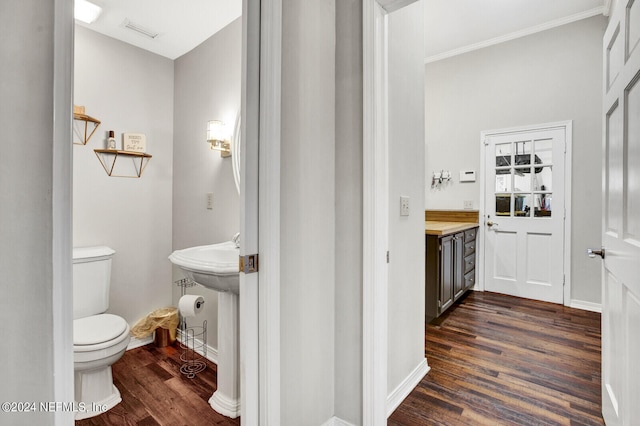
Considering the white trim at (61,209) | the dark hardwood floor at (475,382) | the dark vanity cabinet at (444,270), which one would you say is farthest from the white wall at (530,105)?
the white trim at (61,209)

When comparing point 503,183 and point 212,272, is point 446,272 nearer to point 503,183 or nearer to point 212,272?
point 503,183

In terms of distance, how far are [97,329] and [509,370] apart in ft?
8.69

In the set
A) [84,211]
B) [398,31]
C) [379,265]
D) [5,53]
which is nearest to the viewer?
[5,53]

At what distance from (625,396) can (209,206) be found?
2.44 m

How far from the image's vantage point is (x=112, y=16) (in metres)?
2.06

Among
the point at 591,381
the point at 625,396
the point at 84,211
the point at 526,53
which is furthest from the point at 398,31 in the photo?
the point at 526,53

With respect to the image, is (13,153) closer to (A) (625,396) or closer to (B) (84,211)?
(B) (84,211)

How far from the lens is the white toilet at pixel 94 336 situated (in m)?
1.62

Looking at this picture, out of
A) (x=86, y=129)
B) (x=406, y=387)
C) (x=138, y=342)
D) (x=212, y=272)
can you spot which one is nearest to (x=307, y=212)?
(x=212, y=272)

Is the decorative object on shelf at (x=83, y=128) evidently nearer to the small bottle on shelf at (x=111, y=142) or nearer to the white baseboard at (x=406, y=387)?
the small bottle on shelf at (x=111, y=142)

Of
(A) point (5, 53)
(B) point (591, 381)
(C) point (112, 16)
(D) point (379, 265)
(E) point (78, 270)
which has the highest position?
(C) point (112, 16)

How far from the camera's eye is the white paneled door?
107 cm

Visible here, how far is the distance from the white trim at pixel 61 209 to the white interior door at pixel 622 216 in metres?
1.64

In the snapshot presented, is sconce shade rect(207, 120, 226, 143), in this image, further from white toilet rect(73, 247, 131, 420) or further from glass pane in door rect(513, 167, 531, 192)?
glass pane in door rect(513, 167, 531, 192)
